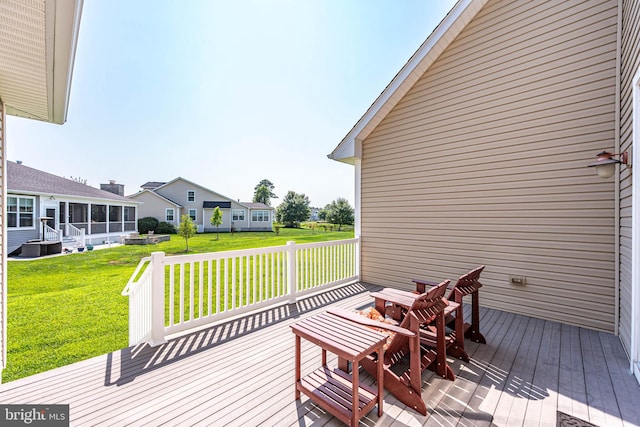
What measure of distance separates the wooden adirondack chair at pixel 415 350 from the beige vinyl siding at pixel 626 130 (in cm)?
213

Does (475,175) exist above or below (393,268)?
above

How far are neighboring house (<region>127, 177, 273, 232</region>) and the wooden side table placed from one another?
24193 millimetres

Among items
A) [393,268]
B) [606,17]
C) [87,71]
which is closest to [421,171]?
[393,268]

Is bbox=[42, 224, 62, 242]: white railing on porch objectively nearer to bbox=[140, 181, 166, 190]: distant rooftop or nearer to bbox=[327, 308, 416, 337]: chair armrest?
bbox=[327, 308, 416, 337]: chair armrest

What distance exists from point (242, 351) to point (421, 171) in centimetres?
425

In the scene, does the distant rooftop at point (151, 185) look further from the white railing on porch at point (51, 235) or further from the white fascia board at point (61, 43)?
the white fascia board at point (61, 43)

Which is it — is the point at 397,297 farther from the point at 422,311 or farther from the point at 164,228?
the point at 164,228

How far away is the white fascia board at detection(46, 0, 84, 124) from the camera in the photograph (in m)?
1.44

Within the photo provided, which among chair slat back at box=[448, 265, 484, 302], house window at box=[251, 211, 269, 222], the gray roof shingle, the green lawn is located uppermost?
the gray roof shingle

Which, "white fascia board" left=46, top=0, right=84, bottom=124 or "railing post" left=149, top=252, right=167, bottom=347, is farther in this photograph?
"railing post" left=149, top=252, right=167, bottom=347

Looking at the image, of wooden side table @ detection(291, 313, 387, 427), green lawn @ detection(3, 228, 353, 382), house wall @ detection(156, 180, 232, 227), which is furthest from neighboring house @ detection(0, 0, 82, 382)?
house wall @ detection(156, 180, 232, 227)

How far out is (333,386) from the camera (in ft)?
6.78

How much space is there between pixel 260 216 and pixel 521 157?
25.8 meters

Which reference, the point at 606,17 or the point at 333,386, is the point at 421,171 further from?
the point at 333,386
